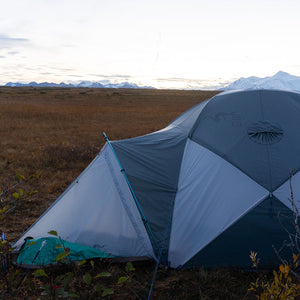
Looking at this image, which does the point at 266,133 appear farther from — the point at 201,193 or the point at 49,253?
the point at 49,253

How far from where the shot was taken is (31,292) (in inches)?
123

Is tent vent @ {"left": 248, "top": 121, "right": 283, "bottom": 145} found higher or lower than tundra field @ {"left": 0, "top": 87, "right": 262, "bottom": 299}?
higher

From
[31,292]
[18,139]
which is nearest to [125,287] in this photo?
[31,292]

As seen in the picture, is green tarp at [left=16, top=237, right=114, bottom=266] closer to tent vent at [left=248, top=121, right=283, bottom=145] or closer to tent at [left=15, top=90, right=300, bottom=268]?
tent at [left=15, top=90, right=300, bottom=268]

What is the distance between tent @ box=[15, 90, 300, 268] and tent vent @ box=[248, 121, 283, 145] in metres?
0.01

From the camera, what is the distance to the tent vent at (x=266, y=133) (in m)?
3.79

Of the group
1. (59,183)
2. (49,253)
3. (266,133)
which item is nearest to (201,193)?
(266,133)

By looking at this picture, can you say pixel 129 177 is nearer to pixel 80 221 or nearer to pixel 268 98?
pixel 80 221

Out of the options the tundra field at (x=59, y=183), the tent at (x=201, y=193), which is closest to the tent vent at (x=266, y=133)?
the tent at (x=201, y=193)

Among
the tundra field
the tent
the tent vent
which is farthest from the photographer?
the tent vent

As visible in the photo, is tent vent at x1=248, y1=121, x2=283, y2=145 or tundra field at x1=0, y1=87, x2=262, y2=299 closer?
tundra field at x1=0, y1=87, x2=262, y2=299

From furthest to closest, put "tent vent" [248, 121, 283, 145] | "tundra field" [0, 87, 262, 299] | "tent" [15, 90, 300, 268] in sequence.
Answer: "tent vent" [248, 121, 283, 145], "tent" [15, 90, 300, 268], "tundra field" [0, 87, 262, 299]

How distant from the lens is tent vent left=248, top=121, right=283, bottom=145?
3791 millimetres

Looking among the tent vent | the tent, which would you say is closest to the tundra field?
the tent
